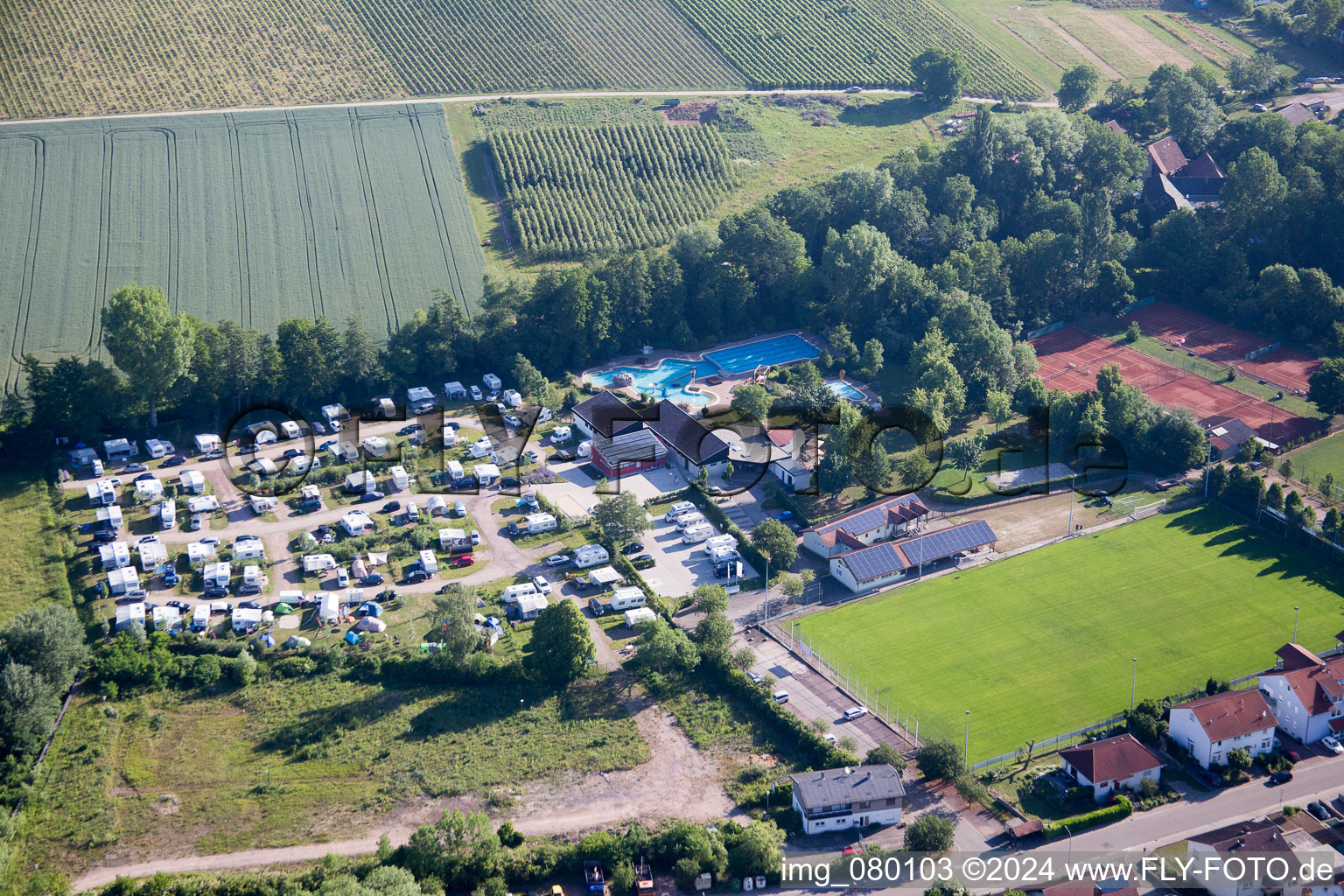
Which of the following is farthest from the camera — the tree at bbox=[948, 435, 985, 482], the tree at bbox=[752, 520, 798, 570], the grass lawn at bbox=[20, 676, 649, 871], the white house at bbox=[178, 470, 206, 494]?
the tree at bbox=[948, 435, 985, 482]

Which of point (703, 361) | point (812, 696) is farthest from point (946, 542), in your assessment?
point (703, 361)

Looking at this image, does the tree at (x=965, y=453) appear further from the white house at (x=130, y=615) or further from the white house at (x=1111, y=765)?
the white house at (x=130, y=615)

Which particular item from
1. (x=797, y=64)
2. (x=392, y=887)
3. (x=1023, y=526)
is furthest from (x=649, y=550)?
(x=797, y=64)

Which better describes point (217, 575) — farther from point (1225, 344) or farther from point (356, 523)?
point (1225, 344)

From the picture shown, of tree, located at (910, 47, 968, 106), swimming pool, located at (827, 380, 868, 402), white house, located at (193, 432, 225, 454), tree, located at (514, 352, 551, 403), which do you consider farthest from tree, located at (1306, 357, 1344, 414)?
white house, located at (193, 432, 225, 454)

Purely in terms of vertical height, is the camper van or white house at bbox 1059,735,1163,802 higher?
the camper van

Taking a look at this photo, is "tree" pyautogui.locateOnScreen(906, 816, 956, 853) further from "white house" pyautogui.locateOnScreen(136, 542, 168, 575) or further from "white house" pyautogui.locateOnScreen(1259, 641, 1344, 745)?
"white house" pyautogui.locateOnScreen(136, 542, 168, 575)
